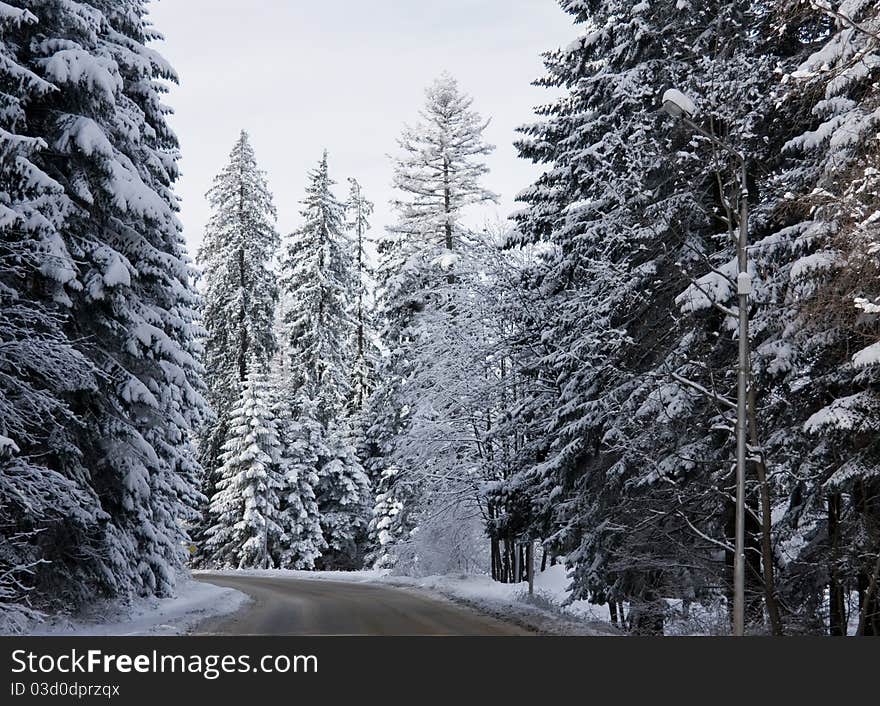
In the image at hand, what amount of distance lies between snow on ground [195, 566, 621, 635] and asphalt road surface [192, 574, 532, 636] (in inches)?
22.4

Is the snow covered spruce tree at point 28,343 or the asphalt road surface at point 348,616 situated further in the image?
the asphalt road surface at point 348,616

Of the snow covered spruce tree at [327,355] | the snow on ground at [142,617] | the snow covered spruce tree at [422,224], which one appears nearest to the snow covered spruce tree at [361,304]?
the snow covered spruce tree at [327,355]

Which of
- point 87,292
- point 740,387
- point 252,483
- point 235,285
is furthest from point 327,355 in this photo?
point 740,387

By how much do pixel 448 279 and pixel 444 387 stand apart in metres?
5.00

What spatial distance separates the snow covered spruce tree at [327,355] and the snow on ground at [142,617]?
2235cm

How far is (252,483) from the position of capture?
41344 mm

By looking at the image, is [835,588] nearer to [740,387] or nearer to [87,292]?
[740,387]

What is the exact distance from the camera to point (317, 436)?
45.4 metres

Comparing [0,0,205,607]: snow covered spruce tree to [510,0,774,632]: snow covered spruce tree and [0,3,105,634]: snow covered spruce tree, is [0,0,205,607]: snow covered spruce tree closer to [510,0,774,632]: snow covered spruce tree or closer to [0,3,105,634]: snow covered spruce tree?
[0,3,105,634]: snow covered spruce tree

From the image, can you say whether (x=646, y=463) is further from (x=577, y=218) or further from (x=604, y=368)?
(x=577, y=218)

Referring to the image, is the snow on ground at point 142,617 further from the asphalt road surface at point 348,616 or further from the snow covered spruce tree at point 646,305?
the snow covered spruce tree at point 646,305

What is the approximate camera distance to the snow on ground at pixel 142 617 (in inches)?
579

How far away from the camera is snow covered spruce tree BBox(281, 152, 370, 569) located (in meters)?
46.1
